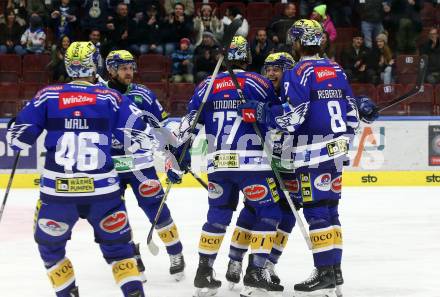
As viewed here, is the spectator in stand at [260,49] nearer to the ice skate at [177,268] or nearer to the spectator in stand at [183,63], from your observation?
the spectator in stand at [183,63]

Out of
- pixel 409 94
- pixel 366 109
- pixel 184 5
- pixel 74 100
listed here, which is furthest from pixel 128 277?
pixel 184 5

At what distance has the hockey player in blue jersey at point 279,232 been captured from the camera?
6656 mm

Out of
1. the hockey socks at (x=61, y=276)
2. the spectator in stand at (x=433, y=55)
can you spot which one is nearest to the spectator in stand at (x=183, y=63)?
the spectator in stand at (x=433, y=55)

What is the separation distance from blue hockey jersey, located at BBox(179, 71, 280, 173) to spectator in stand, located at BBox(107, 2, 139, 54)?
7.92 metres

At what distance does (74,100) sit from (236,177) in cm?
150

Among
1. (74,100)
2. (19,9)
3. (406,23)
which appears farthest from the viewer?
(406,23)

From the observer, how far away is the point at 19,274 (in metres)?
7.20

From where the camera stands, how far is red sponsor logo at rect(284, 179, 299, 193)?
21.6 ft

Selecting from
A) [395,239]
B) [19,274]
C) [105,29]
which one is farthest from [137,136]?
[105,29]

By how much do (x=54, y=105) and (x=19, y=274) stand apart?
7.67 feet

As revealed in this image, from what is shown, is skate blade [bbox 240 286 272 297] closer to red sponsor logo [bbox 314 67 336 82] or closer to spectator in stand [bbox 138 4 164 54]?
red sponsor logo [bbox 314 67 336 82]

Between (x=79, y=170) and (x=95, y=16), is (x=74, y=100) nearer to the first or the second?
(x=79, y=170)

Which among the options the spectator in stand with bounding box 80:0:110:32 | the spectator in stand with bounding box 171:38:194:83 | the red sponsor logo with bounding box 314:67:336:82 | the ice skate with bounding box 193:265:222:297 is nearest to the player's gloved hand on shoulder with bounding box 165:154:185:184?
the ice skate with bounding box 193:265:222:297

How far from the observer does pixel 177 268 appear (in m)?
7.04
